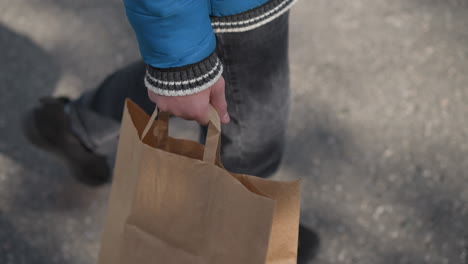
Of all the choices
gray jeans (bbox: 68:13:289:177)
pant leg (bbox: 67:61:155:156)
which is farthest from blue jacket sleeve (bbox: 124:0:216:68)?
pant leg (bbox: 67:61:155:156)

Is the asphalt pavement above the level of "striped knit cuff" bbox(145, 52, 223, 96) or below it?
below

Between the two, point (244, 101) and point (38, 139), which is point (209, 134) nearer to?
point (244, 101)

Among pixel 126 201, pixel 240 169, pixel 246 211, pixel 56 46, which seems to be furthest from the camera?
pixel 56 46

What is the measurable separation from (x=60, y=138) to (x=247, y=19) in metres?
0.82

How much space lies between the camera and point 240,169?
121cm

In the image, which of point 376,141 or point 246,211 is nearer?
point 246,211

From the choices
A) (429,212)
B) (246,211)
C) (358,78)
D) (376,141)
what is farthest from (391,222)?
(246,211)

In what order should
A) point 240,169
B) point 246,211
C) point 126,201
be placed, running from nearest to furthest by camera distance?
point 246,211 < point 126,201 < point 240,169

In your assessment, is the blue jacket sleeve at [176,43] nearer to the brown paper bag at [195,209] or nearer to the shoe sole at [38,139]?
the brown paper bag at [195,209]

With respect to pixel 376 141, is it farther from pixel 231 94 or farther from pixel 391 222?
pixel 231 94

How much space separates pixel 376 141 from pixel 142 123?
987 millimetres

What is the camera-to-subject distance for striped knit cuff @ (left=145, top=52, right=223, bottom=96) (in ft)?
2.77

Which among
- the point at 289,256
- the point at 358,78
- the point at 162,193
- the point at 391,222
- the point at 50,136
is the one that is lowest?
the point at 391,222

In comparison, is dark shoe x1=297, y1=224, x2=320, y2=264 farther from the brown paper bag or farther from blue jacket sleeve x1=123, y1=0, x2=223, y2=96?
blue jacket sleeve x1=123, y1=0, x2=223, y2=96
